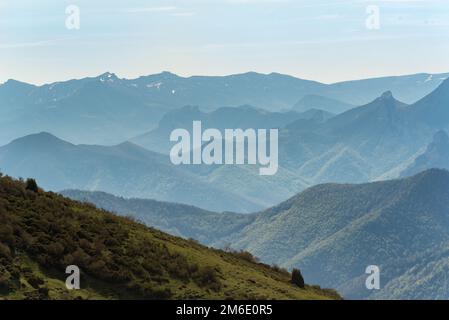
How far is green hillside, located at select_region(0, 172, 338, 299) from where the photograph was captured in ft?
168

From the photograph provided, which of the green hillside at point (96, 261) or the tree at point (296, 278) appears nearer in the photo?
the green hillside at point (96, 261)

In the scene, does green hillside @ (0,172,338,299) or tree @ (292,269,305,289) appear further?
tree @ (292,269,305,289)

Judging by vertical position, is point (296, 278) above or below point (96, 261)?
below

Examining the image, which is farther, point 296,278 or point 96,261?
point 296,278

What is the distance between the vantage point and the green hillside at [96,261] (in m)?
51.1

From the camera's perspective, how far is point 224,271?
212ft

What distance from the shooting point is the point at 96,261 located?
181 feet
